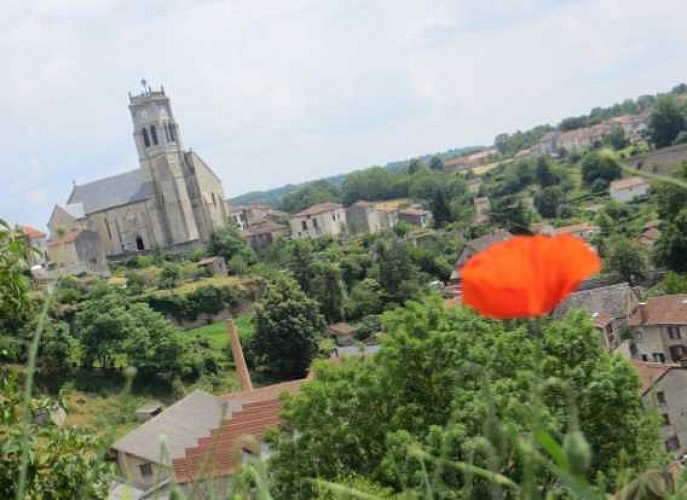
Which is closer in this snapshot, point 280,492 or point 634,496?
point 634,496

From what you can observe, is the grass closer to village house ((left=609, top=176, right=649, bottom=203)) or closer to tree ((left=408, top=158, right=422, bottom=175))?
village house ((left=609, top=176, right=649, bottom=203))

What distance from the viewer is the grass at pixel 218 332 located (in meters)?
41.9

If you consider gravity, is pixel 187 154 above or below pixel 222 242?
above

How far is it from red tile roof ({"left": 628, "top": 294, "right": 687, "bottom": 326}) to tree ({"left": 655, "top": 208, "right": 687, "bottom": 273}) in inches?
339

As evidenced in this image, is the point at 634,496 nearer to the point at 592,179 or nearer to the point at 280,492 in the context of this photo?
the point at 280,492

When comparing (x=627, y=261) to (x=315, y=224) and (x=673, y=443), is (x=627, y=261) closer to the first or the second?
(x=673, y=443)

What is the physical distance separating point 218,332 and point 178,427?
19.6 metres

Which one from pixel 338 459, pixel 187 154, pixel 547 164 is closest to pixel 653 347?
pixel 338 459

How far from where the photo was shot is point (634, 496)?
1.42m

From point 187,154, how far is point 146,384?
1299 inches

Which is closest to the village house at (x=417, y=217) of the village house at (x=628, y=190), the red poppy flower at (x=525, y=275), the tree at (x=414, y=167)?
the village house at (x=628, y=190)

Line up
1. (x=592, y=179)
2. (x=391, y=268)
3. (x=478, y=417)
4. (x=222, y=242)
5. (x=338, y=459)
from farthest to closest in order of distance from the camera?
(x=592, y=179)
(x=222, y=242)
(x=391, y=268)
(x=338, y=459)
(x=478, y=417)

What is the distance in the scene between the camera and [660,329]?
32062mm

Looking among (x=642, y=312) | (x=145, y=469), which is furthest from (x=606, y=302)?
(x=145, y=469)
